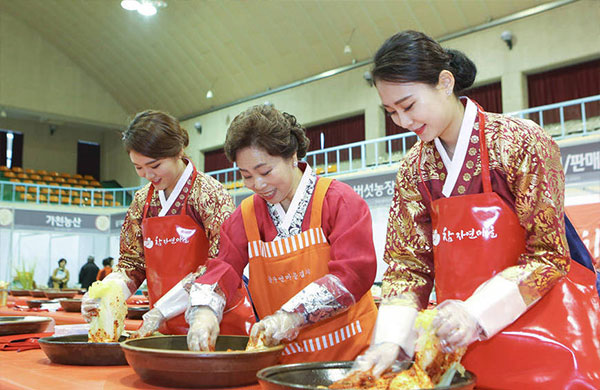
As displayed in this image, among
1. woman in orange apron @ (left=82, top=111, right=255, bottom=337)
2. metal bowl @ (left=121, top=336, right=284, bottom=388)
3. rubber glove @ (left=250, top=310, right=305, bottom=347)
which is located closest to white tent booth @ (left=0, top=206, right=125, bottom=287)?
woman in orange apron @ (left=82, top=111, right=255, bottom=337)

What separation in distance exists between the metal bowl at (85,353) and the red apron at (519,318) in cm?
73

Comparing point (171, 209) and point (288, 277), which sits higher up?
point (171, 209)

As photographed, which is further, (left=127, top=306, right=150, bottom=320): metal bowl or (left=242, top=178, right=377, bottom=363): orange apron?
(left=127, top=306, right=150, bottom=320): metal bowl

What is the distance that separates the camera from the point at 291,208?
1.64 metres

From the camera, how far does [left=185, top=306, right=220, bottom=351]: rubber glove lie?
1.36 meters

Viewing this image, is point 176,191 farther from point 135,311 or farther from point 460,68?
point 460,68

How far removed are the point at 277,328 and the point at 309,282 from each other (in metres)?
0.26

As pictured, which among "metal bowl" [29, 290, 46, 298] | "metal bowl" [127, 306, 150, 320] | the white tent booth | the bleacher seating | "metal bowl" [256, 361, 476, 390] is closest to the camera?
"metal bowl" [256, 361, 476, 390]

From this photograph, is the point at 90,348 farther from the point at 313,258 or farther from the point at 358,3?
the point at 358,3

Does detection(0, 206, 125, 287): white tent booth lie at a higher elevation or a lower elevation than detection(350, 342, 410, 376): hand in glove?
higher

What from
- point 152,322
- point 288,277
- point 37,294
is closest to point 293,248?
point 288,277

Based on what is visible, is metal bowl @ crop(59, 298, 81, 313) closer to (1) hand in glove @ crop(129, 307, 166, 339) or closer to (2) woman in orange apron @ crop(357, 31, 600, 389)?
(1) hand in glove @ crop(129, 307, 166, 339)

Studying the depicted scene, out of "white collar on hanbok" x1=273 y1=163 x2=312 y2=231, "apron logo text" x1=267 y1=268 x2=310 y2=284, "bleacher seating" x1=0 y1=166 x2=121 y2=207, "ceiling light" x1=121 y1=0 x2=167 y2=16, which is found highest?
"ceiling light" x1=121 y1=0 x2=167 y2=16

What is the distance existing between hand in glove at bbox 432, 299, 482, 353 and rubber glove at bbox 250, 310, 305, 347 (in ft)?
1.34
